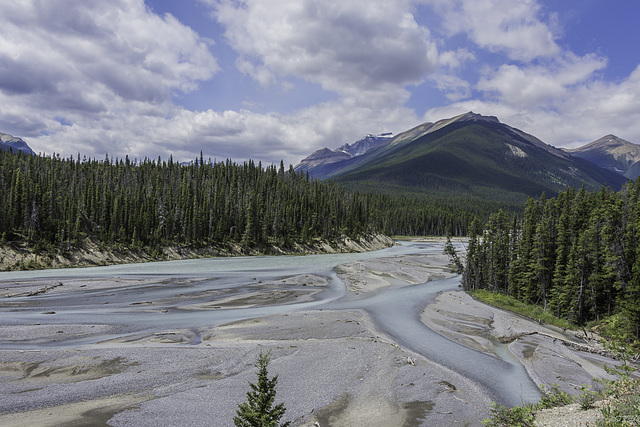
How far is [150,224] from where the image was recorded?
91.6 metres

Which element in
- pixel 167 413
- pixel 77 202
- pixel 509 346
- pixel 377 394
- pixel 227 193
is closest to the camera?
pixel 167 413

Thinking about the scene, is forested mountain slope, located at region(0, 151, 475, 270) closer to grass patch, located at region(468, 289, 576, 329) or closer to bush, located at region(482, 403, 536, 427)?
grass patch, located at region(468, 289, 576, 329)

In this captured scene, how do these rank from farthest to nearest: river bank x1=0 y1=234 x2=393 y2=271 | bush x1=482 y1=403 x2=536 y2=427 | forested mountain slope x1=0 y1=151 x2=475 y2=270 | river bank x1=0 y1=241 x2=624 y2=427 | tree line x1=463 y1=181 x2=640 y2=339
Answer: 1. forested mountain slope x1=0 y1=151 x2=475 y2=270
2. river bank x1=0 y1=234 x2=393 y2=271
3. tree line x1=463 y1=181 x2=640 y2=339
4. river bank x1=0 y1=241 x2=624 y2=427
5. bush x1=482 y1=403 x2=536 y2=427

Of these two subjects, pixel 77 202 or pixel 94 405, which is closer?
pixel 94 405

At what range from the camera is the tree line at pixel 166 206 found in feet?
254

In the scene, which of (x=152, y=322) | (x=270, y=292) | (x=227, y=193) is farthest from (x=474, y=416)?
(x=227, y=193)

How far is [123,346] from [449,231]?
17794 centimetres

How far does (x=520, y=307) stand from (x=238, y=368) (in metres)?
36.8

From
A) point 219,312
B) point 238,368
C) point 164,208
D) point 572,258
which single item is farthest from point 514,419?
point 164,208

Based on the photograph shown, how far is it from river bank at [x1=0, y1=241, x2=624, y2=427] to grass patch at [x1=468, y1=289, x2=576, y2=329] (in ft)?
12.1

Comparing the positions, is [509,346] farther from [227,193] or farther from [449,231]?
[449,231]

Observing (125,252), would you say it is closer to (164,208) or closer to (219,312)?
(164,208)

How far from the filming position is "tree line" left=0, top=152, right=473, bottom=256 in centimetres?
7756

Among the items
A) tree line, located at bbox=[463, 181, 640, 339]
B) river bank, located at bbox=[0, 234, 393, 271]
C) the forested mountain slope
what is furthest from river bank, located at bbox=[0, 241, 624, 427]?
the forested mountain slope
